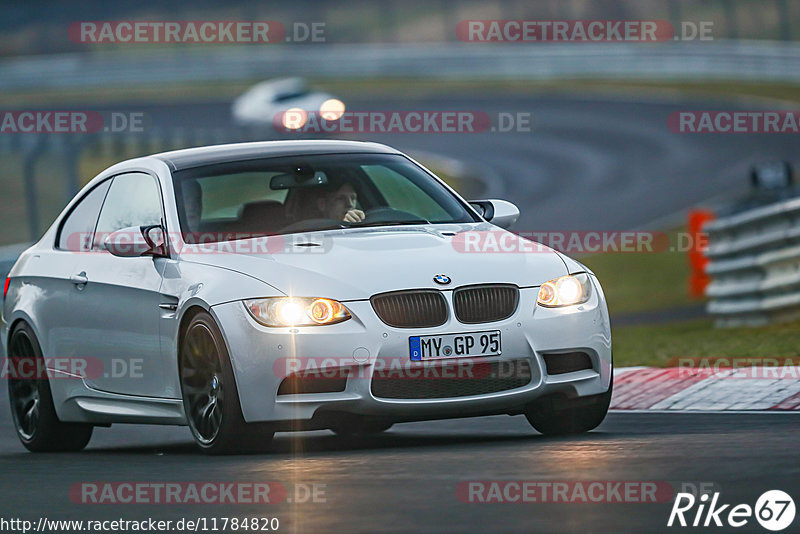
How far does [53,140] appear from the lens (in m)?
21.5

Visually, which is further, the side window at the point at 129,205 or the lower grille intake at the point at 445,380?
the side window at the point at 129,205

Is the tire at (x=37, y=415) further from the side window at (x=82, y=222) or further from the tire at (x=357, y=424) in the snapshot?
the tire at (x=357, y=424)

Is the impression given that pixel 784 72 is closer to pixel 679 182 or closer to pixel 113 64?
pixel 679 182

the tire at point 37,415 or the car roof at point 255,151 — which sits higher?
the car roof at point 255,151

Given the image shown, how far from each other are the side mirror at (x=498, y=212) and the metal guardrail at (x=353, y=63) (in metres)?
44.3

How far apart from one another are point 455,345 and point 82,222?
3102 mm

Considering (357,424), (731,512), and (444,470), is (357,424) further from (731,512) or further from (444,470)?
(731,512)

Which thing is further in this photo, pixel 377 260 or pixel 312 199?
pixel 312 199

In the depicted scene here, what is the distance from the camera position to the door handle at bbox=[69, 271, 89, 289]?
9664 mm

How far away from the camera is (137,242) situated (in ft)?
29.3

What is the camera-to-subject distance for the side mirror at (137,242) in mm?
8953

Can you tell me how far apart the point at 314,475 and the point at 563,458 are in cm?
105

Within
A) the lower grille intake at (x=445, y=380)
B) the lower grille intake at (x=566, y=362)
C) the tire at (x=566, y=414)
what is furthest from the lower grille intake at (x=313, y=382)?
the tire at (x=566, y=414)

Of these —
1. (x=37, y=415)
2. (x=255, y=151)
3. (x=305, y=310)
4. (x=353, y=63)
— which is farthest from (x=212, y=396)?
(x=353, y=63)
